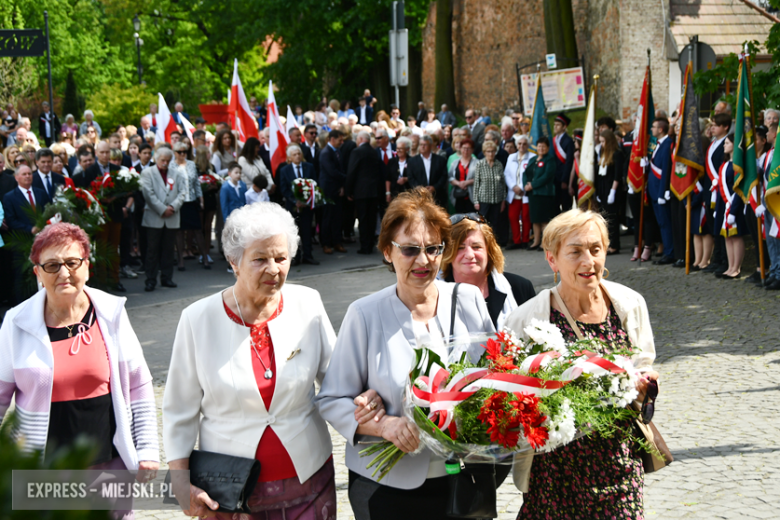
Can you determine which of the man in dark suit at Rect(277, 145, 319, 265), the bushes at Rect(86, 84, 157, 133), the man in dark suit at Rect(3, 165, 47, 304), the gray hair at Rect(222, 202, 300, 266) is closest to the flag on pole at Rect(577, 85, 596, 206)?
the man in dark suit at Rect(277, 145, 319, 265)

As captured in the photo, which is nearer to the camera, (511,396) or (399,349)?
(511,396)

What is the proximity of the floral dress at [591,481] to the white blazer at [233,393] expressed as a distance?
3.02 feet

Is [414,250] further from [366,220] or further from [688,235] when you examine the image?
[366,220]

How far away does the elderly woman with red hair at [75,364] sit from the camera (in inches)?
143

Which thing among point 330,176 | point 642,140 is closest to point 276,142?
point 330,176

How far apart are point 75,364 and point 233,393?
95 cm

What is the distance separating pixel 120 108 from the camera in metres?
34.5

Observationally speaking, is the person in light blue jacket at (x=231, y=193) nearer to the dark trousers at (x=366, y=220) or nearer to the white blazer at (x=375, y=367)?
the dark trousers at (x=366, y=220)

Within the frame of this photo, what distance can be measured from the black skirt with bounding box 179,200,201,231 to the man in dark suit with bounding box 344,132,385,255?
3.00 metres

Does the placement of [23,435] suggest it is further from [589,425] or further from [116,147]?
[116,147]

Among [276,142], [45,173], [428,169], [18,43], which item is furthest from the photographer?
[276,142]

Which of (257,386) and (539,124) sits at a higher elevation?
(539,124)

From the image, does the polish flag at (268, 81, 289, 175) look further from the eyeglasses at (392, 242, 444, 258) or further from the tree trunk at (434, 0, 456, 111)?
the tree trunk at (434, 0, 456, 111)

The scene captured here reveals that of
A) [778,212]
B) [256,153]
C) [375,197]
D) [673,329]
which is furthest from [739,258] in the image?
[256,153]
